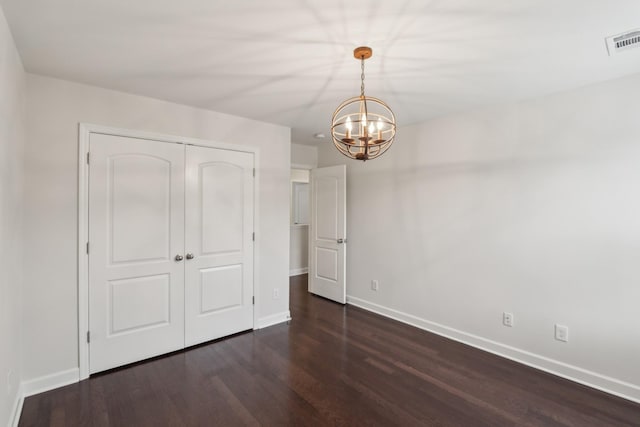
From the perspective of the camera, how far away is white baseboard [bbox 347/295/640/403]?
235 centimetres

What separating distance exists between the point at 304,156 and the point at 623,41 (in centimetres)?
370

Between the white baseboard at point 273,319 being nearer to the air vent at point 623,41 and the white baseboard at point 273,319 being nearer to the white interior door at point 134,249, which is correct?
the white interior door at point 134,249

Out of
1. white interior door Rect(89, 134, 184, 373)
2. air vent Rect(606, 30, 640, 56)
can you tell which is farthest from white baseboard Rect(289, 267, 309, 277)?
air vent Rect(606, 30, 640, 56)

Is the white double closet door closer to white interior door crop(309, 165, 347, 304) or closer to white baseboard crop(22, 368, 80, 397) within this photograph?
white baseboard crop(22, 368, 80, 397)

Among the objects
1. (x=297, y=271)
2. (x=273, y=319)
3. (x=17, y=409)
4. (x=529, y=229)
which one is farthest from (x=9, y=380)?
(x=297, y=271)

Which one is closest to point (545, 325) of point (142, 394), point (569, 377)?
point (569, 377)

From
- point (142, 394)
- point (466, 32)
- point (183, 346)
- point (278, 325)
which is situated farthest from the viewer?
point (278, 325)

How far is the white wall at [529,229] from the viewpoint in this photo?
7.77ft

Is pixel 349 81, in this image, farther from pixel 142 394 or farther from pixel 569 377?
pixel 569 377

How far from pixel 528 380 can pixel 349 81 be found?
2912 millimetres

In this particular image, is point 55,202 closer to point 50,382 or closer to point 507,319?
point 50,382

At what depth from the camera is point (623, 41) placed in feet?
6.09

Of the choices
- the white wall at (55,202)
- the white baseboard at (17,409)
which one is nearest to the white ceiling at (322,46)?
the white wall at (55,202)

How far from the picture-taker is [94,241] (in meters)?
2.58
